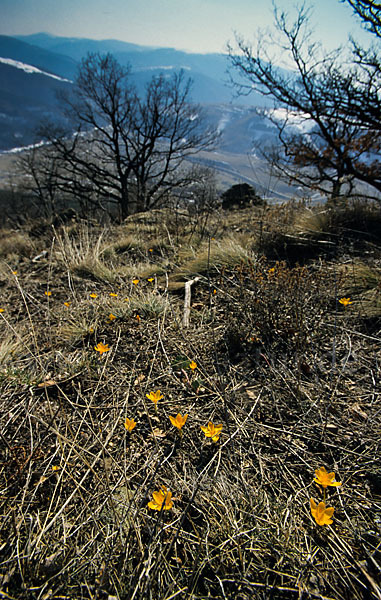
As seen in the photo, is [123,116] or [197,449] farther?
[123,116]

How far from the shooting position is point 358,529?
3.40 ft

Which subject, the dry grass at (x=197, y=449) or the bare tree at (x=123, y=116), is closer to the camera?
the dry grass at (x=197, y=449)

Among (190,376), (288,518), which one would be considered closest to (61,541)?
(288,518)

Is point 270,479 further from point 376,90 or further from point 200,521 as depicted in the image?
point 376,90

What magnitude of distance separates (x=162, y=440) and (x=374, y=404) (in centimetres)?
109

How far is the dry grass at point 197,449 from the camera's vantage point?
95 cm

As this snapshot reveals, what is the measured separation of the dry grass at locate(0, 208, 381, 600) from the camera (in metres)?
0.95

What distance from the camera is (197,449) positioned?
1393mm

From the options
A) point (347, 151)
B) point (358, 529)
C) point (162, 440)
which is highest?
point (347, 151)

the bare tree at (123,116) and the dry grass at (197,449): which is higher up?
the bare tree at (123,116)

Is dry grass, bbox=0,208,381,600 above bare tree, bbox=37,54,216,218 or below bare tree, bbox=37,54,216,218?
below

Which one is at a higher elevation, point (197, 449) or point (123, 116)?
point (123, 116)

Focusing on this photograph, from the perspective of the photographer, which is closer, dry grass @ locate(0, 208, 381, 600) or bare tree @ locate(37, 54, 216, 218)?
dry grass @ locate(0, 208, 381, 600)

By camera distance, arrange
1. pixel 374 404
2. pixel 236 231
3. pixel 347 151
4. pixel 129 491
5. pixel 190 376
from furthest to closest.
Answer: pixel 347 151, pixel 236 231, pixel 190 376, pixel 374 404, pixel 129 491
